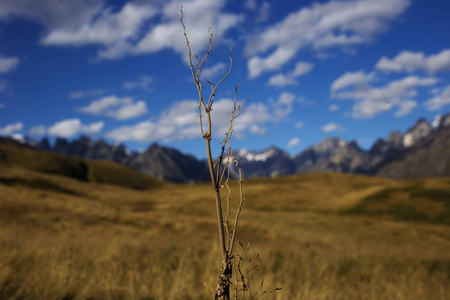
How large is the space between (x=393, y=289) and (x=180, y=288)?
483cm

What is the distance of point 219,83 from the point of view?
168cm

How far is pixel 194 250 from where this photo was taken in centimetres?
1123

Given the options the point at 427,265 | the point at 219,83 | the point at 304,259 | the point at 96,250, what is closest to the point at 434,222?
the point at 427,265

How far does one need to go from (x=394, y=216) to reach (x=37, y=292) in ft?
197

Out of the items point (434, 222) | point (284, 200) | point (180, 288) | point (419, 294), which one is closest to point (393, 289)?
point (419, 294)

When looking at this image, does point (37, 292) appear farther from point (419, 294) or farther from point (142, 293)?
point (419, 294)

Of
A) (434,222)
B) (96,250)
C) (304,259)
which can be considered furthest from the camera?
(434,222)

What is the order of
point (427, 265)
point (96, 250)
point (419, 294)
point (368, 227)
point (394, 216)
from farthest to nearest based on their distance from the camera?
point (394, 216)
point (368, 227)
point (427, 265)
point (96, 250)
point (419, 294)

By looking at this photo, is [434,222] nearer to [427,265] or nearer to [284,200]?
[284,200]

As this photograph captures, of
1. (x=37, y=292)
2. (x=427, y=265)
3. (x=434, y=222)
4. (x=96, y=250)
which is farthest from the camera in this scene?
(x=434, y=222)

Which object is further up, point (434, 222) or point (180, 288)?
point (180, 288)

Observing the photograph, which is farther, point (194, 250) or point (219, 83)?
point (194, 250)

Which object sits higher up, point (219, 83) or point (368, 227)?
point (219, 83)

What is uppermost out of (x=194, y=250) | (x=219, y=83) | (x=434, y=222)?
(x=219, y=83)
